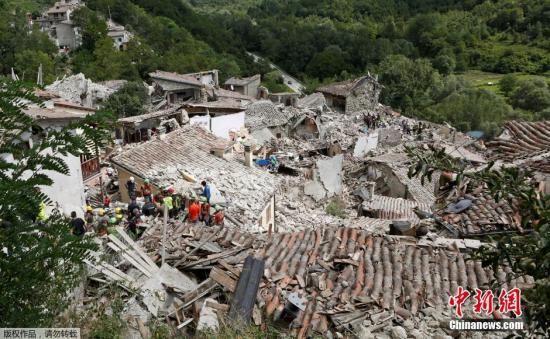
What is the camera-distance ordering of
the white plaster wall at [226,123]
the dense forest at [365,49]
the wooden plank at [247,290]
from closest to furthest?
the wooden plank at [247,290] < the white plaster wall at [226,123] < the dense forest at [365,49]

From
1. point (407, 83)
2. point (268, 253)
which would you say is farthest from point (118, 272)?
point (407, 83)

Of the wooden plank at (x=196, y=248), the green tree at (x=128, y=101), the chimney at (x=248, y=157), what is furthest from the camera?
the green tree at (x=128, y=101)

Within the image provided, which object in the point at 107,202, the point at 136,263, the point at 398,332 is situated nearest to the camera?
the point at 398,332

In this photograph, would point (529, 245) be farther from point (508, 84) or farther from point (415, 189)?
point (508, 84)

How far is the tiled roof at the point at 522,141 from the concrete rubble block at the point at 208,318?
22.4 ft

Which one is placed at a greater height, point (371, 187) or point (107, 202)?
point (107, 202)

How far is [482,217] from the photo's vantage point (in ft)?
27.4

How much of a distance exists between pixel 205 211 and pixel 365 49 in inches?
2780

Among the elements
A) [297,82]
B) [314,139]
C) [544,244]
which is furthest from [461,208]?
[297,82]

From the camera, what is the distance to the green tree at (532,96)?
172 feet

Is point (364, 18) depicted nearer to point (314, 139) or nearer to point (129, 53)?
point (129, 53)

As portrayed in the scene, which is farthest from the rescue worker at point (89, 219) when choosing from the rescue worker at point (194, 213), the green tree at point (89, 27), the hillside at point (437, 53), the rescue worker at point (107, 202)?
the green tree at point (89, 27)

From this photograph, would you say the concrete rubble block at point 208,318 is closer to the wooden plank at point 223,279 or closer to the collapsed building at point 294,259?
the collapsed building at point 294,259

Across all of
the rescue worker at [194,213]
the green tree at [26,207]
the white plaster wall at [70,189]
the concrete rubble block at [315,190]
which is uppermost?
the green tree at [26,207]
